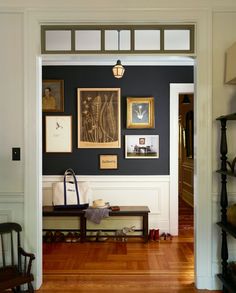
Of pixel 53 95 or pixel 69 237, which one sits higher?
pixel 53 95

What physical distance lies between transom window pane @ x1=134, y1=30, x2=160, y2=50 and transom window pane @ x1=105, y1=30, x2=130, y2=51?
85 millimetres

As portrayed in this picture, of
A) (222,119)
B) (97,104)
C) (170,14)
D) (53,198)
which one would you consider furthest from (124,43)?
(53,198)

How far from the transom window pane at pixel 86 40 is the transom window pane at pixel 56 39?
0.28 feet

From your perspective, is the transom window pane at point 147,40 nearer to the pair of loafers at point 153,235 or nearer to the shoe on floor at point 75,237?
the pair of loafers at point 153,235

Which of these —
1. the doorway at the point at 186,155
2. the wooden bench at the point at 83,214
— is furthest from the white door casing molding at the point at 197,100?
the doorway at the point at 186,155

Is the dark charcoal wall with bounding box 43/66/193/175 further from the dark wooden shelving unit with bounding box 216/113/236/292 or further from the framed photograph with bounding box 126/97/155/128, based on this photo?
the dark wooden shelving unit with bounding box 216/113/236/292

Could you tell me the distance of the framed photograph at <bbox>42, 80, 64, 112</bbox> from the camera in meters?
4.70

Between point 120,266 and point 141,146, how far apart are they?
1.89 metres

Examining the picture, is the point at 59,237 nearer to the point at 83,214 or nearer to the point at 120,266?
the point at 83,214

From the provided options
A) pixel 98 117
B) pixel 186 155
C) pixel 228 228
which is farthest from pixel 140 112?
pixel 186 155

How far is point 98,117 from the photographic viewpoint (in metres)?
4.70

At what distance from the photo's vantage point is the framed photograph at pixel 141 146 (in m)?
4.74

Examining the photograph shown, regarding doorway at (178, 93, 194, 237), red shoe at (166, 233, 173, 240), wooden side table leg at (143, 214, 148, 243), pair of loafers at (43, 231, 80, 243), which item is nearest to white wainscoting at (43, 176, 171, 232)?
red shoe at (166, 233, 173, 240)

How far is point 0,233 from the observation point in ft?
8.77
